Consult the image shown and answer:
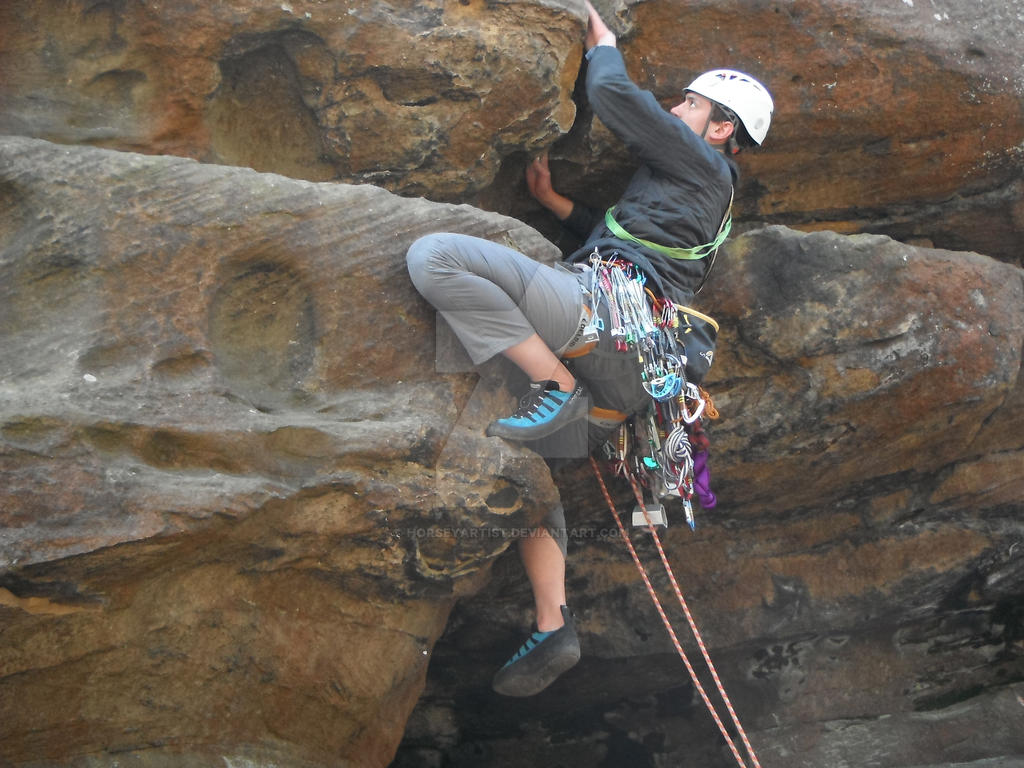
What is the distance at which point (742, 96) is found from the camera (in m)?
5.26

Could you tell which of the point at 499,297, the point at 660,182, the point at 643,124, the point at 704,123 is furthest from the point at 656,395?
the point at 704,123

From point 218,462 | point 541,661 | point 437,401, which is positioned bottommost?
point 541,661

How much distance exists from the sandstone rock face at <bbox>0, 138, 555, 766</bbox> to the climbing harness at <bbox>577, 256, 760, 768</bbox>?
0.50 metres

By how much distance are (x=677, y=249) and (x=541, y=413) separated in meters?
0.88

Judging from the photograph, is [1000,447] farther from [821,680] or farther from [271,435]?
[271,435]

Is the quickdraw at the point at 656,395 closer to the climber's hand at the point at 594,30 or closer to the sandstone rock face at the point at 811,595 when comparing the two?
the sandstone rock face at the point at 811,595

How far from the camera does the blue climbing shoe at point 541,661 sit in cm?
495

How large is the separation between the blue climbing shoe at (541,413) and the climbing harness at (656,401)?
26 centimetres

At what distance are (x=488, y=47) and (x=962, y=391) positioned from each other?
246 centimetres

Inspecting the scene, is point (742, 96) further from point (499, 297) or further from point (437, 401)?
point (437, 401)

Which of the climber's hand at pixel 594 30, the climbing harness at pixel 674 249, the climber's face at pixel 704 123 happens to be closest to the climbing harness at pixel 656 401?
the climbing harness at pixel 674 249

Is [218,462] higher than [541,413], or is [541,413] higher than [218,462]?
[541,413]

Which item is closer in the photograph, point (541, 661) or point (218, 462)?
point (218, 462)

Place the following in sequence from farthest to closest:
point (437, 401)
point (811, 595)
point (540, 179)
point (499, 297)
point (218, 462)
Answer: point (811, 595)
point (540, 179)
point (437, 401)
point (499, 297)
point (218, 462)
